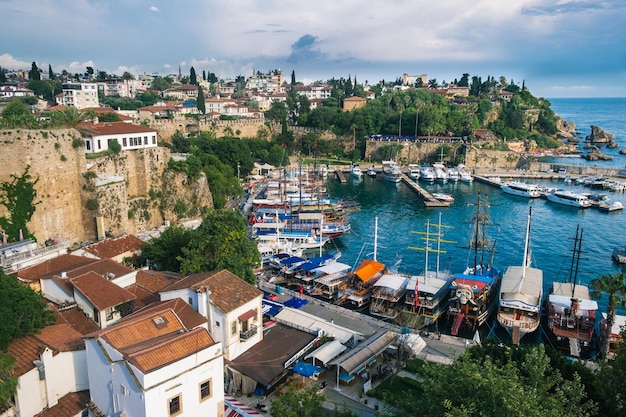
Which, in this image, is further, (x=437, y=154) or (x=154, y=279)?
(x=437, y=154)

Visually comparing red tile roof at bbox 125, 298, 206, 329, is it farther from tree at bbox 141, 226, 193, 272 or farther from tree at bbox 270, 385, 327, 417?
tree at bbox 141, 226, 193, 272

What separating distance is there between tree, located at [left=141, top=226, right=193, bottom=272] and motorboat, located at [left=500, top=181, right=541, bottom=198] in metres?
47.9

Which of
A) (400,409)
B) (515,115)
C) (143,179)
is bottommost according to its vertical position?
(400,409)

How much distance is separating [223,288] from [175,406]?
599 cm

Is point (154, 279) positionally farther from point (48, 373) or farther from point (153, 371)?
point (153, 371)

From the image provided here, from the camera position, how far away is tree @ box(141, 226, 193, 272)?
92.2 feet

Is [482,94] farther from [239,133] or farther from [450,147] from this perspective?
[239,133]

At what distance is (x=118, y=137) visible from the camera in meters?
37.4

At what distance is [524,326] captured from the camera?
2633 cm

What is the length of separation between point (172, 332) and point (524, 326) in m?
19.7

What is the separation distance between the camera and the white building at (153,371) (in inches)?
533

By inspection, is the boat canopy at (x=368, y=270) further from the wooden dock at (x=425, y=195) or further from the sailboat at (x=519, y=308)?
the wooden dock at (x=425, y=195)

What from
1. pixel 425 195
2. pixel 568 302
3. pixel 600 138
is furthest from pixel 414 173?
pixel 600 138

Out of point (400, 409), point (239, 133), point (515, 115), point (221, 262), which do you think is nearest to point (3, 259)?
point (221, 262)
